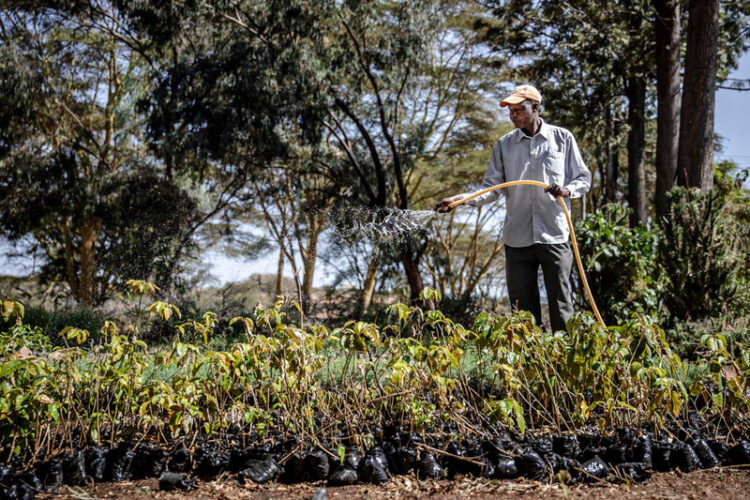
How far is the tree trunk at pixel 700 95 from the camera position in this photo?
5.95 metres

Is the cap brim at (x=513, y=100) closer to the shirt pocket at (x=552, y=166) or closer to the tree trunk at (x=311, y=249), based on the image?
the shirt pocket at (x=552, y=166)

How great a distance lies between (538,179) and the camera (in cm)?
321

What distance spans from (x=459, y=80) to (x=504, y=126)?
147cm

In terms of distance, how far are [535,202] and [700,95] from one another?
4.18m

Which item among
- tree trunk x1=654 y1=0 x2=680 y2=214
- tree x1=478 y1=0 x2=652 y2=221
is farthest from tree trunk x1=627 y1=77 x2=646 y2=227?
tree trunk x1=654 y1=0 x2=680 y2=214

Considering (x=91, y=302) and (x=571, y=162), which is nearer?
(x=571, y=162)

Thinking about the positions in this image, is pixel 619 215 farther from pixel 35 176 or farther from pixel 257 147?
pixel 35 176

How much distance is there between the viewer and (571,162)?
3242 mm

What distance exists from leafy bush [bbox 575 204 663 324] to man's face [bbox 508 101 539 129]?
7.84ft

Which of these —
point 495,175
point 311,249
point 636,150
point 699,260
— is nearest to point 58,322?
point 311,249

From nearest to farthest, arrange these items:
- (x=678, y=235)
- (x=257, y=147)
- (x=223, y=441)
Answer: (x=223, y=441) < (x=678, y=235) < (x=257, y=147)

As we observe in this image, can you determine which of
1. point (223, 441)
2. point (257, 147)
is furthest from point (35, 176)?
point (223, 441)

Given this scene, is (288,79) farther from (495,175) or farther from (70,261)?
(70,261)

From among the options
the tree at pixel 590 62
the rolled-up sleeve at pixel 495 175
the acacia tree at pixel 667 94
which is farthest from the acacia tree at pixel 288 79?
the rolled-up sleeve at pixel 495 175
